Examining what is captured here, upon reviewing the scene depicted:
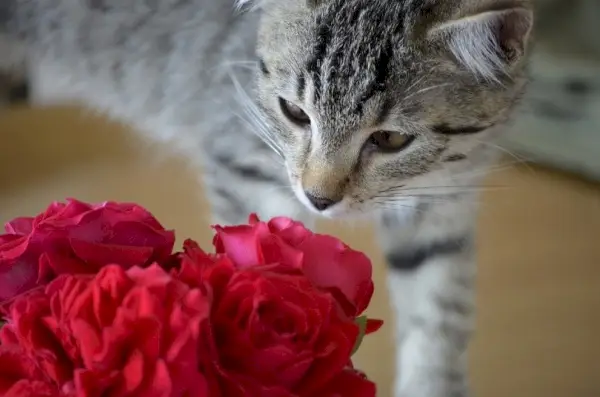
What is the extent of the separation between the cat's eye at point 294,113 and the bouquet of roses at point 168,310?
1.03ft

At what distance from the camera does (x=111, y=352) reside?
1.08 feet

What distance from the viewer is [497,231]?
49.8 inches

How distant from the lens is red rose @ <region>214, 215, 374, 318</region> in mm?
396

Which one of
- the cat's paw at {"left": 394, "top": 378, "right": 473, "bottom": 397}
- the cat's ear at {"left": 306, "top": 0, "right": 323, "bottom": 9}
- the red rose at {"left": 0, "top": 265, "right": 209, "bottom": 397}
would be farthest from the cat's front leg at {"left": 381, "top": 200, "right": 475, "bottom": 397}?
the red rose at {"left": 0, "top": 265, "right": 209, "bottom": 397}

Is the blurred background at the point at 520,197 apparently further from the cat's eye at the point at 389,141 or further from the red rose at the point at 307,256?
the red rose at the point at 307,256

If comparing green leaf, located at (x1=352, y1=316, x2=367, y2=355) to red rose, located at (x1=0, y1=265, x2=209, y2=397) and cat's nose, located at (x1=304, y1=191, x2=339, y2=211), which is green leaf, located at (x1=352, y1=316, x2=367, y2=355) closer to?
red rose, located at (x1=0, y1=265, x2=209, y2=397)

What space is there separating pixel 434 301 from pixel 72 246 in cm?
66

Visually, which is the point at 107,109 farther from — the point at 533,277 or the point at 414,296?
the point at 533,277

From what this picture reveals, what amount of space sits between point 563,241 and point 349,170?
2.16ft

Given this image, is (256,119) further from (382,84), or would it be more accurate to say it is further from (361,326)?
(361,326)

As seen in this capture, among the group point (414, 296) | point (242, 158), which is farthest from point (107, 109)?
point (414, 296)

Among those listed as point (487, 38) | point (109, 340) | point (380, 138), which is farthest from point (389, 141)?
point (109, 340)

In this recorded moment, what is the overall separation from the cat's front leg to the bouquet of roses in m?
0.55

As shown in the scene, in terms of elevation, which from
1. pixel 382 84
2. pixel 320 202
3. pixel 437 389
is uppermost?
pixel 382 84
